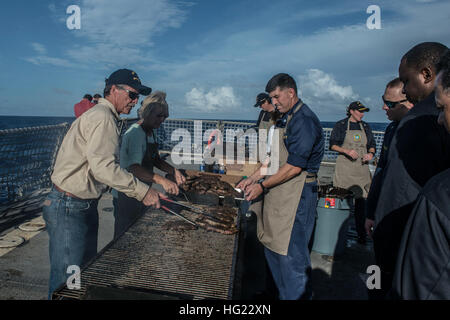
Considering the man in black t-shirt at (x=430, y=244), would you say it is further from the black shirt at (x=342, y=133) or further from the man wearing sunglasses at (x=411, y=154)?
the black shirt at (x=342, y=133)

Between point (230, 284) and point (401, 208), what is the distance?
145cm

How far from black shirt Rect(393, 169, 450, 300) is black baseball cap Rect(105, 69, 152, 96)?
267 centimetres

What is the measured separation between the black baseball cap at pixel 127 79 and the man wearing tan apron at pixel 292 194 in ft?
4.94

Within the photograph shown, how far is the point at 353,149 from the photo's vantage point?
19.4 feet

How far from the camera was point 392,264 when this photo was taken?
2352 millimetres

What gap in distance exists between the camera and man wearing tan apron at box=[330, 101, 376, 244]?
5.78 meters

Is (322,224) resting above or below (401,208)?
below

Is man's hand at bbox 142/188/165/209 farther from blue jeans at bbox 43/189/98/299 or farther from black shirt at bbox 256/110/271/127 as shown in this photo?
black shirt at bbox 256/110/271/127

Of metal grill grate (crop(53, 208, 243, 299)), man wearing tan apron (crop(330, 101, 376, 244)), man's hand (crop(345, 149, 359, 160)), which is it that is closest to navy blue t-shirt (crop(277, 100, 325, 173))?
metal grill grate (crop(53, 208, 243, 299))

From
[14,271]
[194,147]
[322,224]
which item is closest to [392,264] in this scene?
[322,224]

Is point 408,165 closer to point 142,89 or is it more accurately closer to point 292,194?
point 292,194

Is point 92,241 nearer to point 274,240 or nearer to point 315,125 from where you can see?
point 274,240

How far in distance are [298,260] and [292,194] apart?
75 cm

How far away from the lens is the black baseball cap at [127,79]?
293cm
